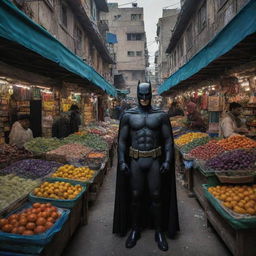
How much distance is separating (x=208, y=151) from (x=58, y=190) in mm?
3605

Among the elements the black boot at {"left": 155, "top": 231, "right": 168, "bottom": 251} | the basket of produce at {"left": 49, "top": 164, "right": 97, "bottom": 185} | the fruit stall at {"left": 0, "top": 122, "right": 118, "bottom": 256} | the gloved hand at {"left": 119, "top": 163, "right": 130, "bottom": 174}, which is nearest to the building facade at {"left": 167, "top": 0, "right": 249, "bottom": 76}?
the gloved hand at {"left": 119, "top": 163, "right": 130, "bottom": 174}

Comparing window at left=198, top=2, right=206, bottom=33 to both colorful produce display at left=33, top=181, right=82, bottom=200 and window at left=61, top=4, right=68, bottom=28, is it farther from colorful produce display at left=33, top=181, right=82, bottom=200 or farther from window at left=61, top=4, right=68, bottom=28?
colorful produce display at left=33, top=181, right=82, bottom=200

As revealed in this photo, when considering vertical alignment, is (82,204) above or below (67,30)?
below

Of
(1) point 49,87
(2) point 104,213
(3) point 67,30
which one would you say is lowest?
(2) point 104,213

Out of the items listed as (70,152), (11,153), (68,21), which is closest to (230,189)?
(70,152)

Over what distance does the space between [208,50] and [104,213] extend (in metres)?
4.12

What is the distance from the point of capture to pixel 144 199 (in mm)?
4211

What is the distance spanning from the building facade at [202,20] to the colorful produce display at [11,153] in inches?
323

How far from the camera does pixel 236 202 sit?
133 inches

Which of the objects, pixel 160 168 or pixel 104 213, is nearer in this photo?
pixel 160 168

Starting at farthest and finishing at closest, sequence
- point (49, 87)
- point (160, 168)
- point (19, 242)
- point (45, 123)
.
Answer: point (45, 123) → point (49, 87) → point (160, 168) → point (19, 242)

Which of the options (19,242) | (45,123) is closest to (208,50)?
(19,242)

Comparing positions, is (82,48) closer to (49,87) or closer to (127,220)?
(49,87)

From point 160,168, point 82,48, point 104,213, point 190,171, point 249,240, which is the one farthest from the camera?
point 82,48
